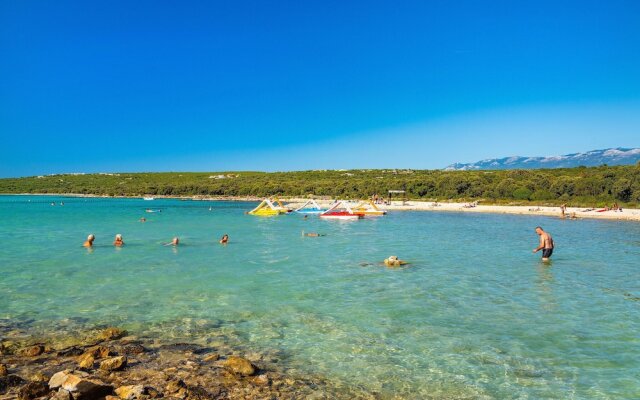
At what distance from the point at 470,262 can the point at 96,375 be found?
18130 mm

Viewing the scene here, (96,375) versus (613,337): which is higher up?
(96,375)

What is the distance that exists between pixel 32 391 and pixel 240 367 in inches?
126

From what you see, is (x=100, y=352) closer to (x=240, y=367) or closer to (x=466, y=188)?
(x=240, y=367)

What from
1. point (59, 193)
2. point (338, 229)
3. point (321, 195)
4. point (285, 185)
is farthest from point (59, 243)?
point (59, 193)

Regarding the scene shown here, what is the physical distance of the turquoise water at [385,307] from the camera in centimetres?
888

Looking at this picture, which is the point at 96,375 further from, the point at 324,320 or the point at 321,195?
the point at 321,195

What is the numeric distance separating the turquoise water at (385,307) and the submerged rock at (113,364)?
2.30 m

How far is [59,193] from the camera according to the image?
164m

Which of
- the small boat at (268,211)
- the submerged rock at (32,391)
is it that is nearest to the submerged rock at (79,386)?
the submerged rock at (32,391)

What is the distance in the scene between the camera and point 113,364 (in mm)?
8445

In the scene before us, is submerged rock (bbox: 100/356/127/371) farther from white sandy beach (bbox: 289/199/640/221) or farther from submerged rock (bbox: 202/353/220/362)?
white sandy beach (bbox: 289/199/640/221)

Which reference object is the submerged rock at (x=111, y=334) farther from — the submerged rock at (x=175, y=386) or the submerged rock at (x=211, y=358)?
the submerged rock at (x=175, y=386)

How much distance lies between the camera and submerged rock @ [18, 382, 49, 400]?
697cm

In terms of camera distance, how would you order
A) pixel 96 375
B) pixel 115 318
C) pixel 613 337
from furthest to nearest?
pixel 115 318
pixel 613 337
pixel 96 375
